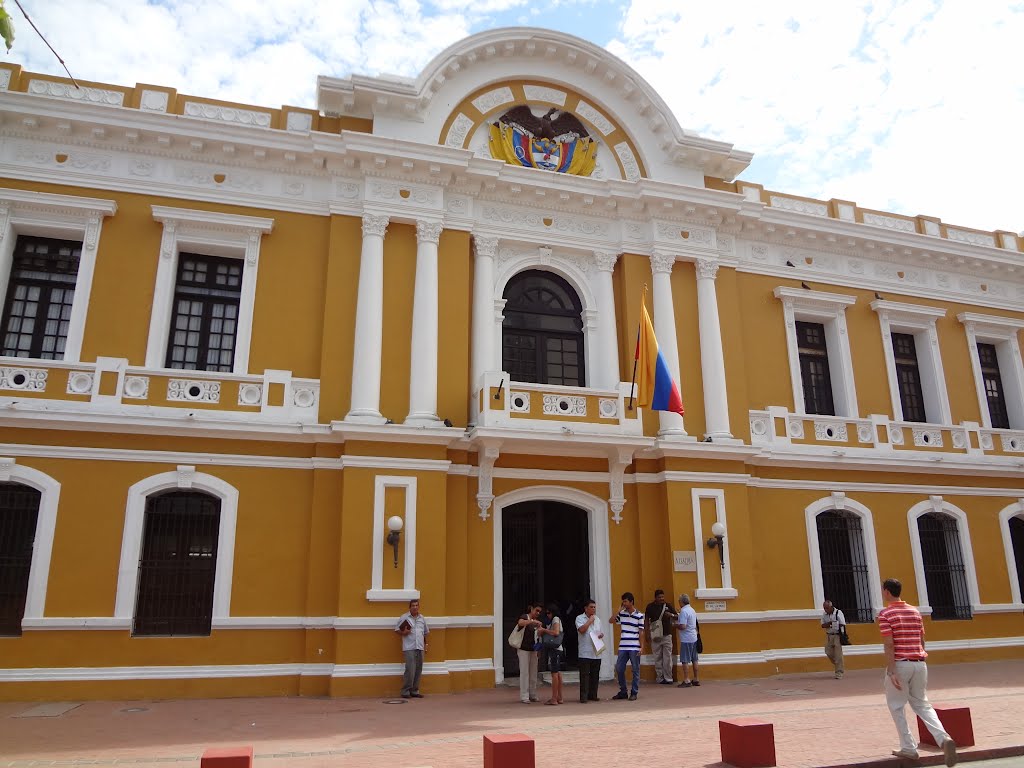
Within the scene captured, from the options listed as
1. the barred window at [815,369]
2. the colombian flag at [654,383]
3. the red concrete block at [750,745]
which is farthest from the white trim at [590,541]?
the red concrete block at [750,745]

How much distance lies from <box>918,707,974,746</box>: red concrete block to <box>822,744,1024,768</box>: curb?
0.16 metres

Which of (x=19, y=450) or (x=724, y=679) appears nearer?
(x=19, y=450)

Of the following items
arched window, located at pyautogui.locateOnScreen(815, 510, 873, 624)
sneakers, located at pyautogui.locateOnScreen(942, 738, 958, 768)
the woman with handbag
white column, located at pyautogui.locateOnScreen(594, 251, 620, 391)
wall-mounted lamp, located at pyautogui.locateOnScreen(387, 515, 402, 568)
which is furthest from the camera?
arched window, located at pyautogui.locateOnScreen(815, 510, 873, 624)

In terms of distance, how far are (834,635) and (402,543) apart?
27.1 ft

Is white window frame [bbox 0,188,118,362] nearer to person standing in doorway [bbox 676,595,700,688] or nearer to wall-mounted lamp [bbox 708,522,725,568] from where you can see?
person standing in doorway [bbox 676,595,700,688]

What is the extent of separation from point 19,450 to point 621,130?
13.6 meters

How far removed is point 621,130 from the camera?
17.8 metres

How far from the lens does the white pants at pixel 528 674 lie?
39.5 feet

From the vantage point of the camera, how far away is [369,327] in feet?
48.2

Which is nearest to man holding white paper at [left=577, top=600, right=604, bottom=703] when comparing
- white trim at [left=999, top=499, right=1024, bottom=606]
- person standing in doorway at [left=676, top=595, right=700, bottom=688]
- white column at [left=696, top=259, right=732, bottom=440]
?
person standing in doorway at [left=676, top=595, right=700, bottom=688]

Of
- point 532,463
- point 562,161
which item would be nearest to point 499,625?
point 532,463

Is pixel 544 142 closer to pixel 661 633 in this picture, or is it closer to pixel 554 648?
pixel 661 633

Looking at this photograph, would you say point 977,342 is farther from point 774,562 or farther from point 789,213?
point 774,562

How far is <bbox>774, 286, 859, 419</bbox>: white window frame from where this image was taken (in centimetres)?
1803
